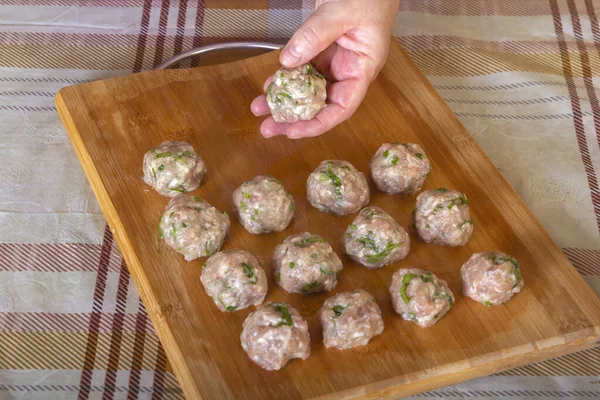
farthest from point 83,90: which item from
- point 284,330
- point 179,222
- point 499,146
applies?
point 499,146

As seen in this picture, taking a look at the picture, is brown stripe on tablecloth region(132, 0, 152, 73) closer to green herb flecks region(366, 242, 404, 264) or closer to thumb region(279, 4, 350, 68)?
thumb region(279, 4, 350, 68)

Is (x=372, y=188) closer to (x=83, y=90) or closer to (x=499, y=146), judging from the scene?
(x=499, y=146)

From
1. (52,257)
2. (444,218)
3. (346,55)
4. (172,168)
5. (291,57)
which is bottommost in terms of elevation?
(52,257)

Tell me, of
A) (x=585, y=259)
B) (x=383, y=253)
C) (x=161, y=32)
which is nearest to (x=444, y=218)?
(x=383, y=253)

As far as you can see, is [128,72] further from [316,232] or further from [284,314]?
[284,314]

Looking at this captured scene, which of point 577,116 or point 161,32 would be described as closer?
point 577,116

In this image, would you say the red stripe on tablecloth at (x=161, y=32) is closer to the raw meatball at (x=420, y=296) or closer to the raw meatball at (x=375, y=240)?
the raw meatball at (x=375, y=240)

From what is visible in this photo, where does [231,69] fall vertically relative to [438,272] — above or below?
above
